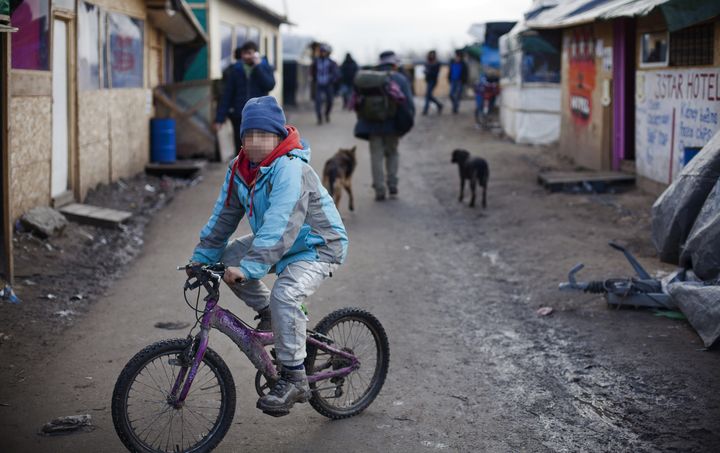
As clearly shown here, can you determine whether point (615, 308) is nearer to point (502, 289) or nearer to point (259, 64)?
point (502, 289)

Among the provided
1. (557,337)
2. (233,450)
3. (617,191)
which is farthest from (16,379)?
(617,191)

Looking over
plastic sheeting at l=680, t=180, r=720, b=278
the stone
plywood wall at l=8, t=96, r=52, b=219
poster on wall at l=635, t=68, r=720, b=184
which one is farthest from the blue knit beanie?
poster on wall at l=635, t=68, r=720, b=184

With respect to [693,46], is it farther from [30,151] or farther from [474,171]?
[30,151]

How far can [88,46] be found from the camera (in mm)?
12922

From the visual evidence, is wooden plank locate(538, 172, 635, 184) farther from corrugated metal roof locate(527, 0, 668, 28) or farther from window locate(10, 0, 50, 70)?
window locate(10, 0, 50, 70)

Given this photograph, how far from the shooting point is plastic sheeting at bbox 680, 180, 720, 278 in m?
7.08

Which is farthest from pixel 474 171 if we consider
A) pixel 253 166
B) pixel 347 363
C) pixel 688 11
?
pixel 253 166

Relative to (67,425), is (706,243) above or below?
above

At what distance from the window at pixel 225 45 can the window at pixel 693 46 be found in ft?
38.5

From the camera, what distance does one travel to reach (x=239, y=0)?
2252cm

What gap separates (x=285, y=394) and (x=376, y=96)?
8.66 m

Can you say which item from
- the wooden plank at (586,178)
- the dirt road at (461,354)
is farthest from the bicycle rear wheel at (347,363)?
the wooden plank at (586,178)

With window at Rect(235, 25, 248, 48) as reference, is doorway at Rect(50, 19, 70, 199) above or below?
below

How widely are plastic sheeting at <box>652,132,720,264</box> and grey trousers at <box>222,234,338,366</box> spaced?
14.5 feet
